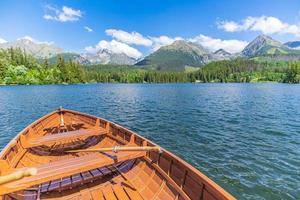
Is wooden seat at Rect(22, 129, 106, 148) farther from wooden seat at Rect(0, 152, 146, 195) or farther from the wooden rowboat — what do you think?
wooden seat at Rect(0, 152, 146, 195)

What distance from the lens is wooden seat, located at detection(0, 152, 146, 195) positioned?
5.73 meters

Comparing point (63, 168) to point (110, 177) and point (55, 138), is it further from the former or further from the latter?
point (55, 138)

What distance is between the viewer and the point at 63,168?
6762 millimetres

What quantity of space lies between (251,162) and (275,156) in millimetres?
2423

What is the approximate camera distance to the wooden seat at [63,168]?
5734 mm

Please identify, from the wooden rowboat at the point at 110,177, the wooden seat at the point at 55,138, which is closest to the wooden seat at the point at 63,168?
the wooden rowboat at the point at 110,177

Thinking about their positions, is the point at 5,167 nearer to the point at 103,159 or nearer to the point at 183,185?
the point at 103,159

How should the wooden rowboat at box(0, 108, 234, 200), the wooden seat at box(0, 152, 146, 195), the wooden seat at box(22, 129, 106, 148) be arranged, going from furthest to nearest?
the wooden seat at box(22, 129, 106, 148), the wooden rowboat at box(0, 108, 234, 200), the wooden seat at box(0, 152, 146, 195)

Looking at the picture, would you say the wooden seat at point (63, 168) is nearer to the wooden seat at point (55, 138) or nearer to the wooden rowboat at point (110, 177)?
the wooden rowboat at point (110, 177)

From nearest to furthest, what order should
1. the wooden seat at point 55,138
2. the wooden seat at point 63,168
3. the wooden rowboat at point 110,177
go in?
the wooden seat at point 63,168, the wooden rowboat at point 110,177, the wooden seat at point 55,138

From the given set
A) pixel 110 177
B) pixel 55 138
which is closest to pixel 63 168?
pixel 110 177

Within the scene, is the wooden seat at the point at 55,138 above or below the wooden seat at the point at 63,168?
below

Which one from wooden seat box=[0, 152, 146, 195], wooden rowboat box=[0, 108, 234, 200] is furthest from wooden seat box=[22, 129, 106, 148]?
wooden seat box=[0, 152, 146, 195]

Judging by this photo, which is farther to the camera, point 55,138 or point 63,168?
point 55,138
